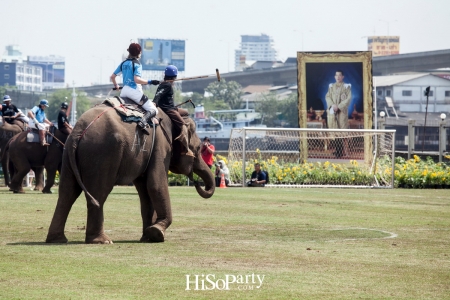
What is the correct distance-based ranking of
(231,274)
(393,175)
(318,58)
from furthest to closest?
(318,58)
(393,175)
(231,274)

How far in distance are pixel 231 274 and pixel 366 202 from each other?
16.6 m

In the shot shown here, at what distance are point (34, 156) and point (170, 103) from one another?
13.4 m

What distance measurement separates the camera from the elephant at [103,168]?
16062 mm

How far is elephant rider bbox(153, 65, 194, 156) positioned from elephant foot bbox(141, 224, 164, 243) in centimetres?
210

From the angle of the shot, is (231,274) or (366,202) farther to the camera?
(366,202)

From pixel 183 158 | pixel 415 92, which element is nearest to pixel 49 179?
pixel 183 158

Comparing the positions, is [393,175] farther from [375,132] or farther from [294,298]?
[294,298]

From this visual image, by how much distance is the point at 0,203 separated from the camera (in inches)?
973

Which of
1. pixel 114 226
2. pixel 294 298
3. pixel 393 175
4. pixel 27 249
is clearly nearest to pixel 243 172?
pixel 393 175

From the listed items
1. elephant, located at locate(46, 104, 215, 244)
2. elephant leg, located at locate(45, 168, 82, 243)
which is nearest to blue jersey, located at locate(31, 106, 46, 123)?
elephant, located at locate(46, 104, 215, 244)

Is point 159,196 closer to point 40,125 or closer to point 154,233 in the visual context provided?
point 154,233

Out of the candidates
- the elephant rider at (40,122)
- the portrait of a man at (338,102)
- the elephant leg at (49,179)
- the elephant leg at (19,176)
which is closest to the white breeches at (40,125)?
the elephant rider at (40,122)

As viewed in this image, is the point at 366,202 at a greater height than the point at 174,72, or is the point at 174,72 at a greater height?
the point at 174,72

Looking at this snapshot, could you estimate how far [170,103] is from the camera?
59.2ft
